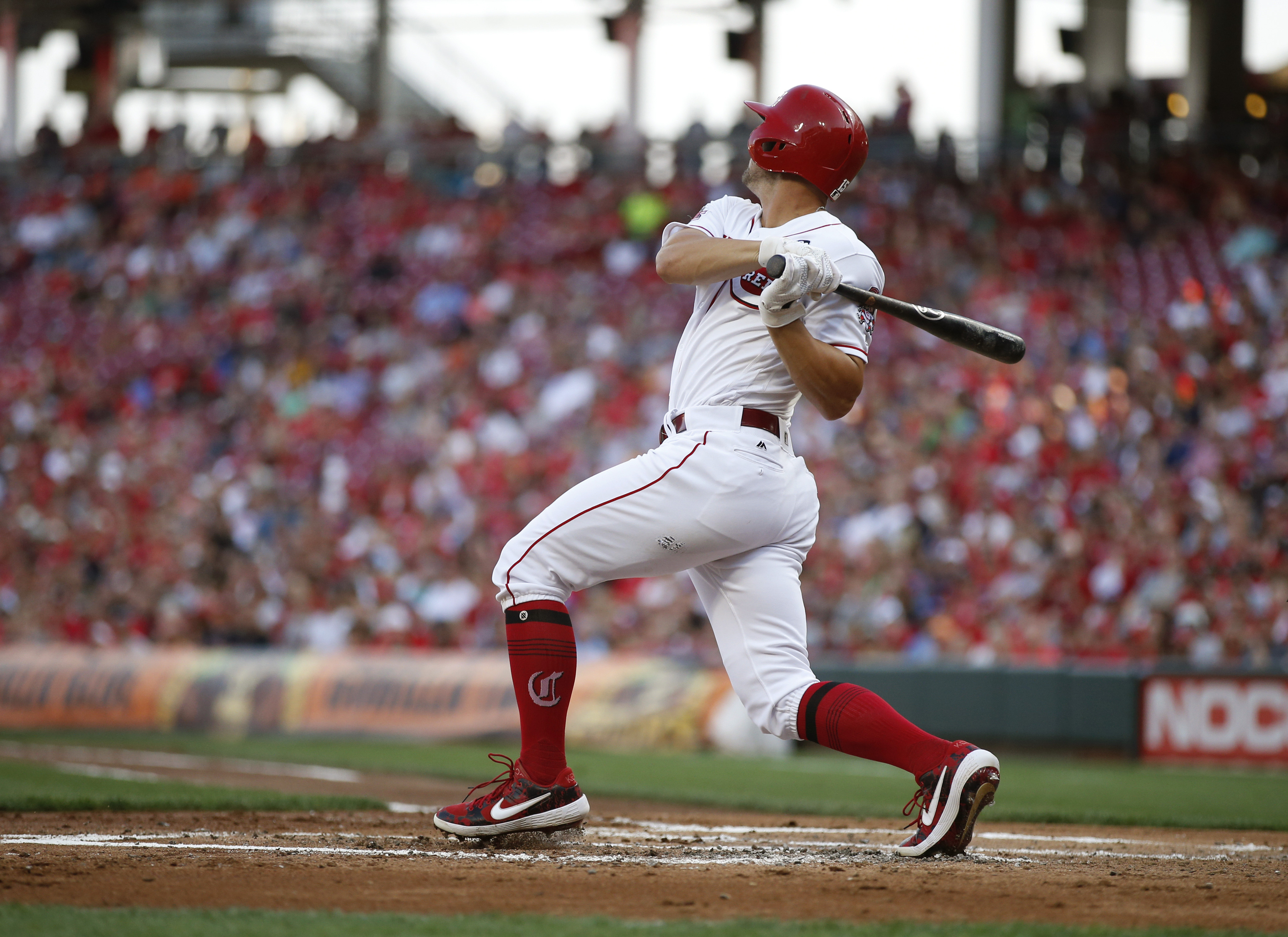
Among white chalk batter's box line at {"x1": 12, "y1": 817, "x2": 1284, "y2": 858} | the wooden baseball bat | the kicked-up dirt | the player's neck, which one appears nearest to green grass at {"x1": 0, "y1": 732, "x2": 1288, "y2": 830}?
white chalk batter's box line at {"x1": 12, "y1": 817, "x2": 1284, "y2": 858}

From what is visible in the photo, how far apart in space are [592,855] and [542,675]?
1.65 ft

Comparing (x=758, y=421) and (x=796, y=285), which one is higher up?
(x=796, y=285)

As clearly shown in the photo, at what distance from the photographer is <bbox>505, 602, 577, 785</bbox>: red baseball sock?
3910mm

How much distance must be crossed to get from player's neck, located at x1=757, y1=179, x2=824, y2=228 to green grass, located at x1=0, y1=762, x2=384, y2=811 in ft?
9.96

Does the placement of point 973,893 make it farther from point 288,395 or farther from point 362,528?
point 288,395

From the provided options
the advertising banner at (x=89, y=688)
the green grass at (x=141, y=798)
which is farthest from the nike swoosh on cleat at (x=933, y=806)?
the advertising banner at (x=89, y=688)

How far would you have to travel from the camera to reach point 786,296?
137 inches

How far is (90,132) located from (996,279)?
14805 millimetres

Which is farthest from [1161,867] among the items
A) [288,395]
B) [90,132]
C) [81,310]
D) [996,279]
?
[90,132]

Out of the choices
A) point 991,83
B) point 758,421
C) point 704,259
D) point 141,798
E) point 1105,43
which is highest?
point 1105,43

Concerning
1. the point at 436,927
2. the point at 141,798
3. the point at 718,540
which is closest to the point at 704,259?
the point at 718,540

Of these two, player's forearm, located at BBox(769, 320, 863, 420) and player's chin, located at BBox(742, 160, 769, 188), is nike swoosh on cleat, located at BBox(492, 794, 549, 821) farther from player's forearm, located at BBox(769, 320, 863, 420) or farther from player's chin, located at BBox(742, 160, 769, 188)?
player's chin, located at BBox(742, 160, 769, 188)

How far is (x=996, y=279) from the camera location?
50.5 feet

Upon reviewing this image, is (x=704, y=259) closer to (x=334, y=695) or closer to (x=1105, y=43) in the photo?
(x=334, y=695)
